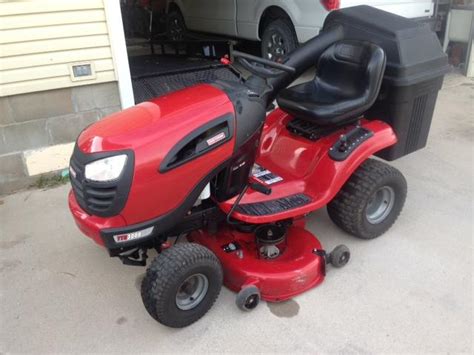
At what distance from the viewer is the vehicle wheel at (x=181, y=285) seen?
2.00 meters

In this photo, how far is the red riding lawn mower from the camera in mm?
1969

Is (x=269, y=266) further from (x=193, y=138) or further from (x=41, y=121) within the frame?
(x=41, y=121)

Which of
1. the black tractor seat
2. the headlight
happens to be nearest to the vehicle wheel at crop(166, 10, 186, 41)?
the black tractor seat

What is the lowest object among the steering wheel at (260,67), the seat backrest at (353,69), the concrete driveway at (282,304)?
the concrete driveway at (282,304)

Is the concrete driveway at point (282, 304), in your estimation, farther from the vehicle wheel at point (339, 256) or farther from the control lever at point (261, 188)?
the control lever at point (261, 188)

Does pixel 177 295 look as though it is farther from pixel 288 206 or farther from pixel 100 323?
pixel 288 206

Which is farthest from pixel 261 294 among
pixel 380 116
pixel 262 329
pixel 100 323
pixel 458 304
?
pixel 380 116

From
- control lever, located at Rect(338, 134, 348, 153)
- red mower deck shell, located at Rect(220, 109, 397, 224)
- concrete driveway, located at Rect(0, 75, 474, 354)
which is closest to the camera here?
concrete driveway, located at Rect(0, 75, 474, 354)

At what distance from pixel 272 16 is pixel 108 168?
450 cm

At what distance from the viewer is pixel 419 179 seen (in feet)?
11.7

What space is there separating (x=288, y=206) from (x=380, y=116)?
36.1 inches

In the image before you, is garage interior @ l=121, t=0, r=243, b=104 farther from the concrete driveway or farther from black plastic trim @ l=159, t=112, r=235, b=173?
the concrete driveway

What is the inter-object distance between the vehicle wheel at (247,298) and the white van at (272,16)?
351 cm

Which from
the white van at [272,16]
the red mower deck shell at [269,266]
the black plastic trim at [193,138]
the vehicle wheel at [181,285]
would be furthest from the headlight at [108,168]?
the white van at [272,16]
